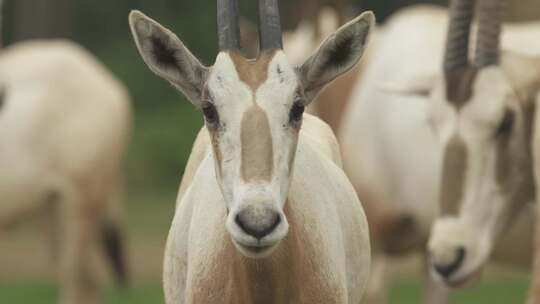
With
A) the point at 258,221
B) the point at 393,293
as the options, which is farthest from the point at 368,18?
the point at 393,293

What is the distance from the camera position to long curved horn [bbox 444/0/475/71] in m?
8.59

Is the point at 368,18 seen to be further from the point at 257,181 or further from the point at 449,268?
the point at 449,268

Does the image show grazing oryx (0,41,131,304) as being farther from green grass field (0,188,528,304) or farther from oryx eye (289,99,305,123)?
oryx eye (289,99,305,123)

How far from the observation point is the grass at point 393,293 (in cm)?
1416

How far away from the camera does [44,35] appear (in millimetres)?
22547

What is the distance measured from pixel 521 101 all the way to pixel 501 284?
23.7 feet

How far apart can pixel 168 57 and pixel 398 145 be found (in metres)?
5.50

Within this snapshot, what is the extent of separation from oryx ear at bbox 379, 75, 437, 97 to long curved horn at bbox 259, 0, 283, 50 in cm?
332

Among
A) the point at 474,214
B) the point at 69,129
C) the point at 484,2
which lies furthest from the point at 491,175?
the point at 69,129

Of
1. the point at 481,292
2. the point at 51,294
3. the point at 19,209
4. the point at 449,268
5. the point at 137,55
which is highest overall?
the point at 449,268

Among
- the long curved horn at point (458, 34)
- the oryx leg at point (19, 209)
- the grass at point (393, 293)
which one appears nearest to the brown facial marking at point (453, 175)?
the long curved horn at point (458, 34)

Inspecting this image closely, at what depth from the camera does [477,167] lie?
8.41 meters

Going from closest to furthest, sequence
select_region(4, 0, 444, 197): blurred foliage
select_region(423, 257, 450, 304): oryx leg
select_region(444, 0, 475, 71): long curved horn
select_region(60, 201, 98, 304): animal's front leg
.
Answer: select_region(444, 0, 475, 71): long curved horn
select_region(423, 257, 450, 304): oryx leg
select_region(60, 201, 98, 304): animal's front leg
select_region(4, 0, 444, 197): blurred foliage

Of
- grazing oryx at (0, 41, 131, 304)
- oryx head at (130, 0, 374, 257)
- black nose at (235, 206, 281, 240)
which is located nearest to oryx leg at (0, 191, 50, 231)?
grazing oryx at (0, 41, 131, 304)
